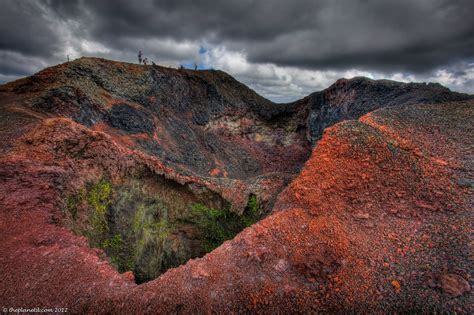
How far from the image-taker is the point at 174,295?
5691 millimetres

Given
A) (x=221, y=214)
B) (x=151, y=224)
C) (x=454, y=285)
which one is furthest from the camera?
(x=221, y=214)

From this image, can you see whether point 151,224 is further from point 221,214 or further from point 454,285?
point 454,285

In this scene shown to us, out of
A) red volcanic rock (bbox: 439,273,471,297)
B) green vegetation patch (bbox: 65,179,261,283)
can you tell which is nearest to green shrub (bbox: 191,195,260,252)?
green vegetation patch (bbox: 65,179,261,283)

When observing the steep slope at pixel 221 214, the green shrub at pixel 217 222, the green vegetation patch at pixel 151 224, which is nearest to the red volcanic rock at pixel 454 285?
the steep slope at pixel 221 214

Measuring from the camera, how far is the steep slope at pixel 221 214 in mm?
5578

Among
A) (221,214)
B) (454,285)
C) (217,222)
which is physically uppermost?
(454,285)

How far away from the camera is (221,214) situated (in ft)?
40.8

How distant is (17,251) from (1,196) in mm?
2303

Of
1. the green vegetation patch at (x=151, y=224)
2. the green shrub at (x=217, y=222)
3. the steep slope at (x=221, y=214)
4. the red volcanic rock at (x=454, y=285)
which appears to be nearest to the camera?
the red volcanic rock at (x=454, y=285)

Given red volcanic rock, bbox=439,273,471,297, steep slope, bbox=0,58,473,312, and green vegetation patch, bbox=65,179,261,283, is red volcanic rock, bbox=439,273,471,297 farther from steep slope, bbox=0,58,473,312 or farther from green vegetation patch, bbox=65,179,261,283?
green vegetation patch, bbox=65,179,261,283

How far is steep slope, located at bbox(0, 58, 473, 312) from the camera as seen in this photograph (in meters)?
5.58

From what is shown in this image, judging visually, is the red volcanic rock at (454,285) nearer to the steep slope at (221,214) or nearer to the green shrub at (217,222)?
the steep slope at (221,214)

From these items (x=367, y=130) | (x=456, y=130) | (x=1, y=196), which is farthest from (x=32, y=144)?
(x=456, y=130)

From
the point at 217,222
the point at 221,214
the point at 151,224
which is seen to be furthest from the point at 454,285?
the point at 151,224
